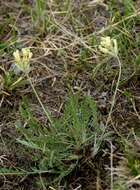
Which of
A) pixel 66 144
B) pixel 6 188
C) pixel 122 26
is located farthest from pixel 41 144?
pixel 122 26

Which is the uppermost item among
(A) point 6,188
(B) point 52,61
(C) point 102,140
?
(B) point 52,61

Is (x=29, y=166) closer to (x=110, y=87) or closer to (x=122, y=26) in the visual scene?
(x=110, y=87)

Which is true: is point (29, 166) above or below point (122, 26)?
below

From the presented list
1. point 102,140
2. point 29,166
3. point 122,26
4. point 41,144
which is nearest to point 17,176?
point 29,166

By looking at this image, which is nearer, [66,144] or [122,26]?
[66,144]

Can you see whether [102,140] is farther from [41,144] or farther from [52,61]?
[52,61]

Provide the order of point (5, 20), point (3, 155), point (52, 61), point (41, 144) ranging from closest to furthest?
point (41, 144)
point (3, 155)
point (52, 61)
point (5, 20)

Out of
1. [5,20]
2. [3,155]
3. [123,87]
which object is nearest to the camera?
[3,155]
